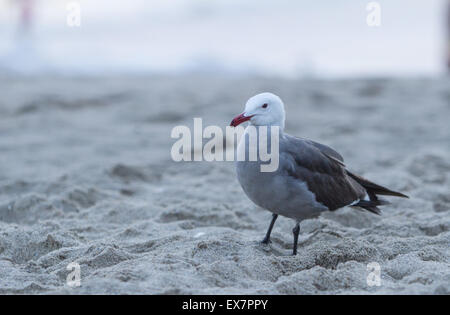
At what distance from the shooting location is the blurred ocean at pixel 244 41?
1324 centimetres

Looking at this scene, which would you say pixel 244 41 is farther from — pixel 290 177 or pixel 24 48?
pixel 290 177

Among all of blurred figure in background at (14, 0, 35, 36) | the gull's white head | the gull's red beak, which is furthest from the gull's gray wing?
blurred figure in background at (14, 0, 35, 36)

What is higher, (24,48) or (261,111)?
(24,48)

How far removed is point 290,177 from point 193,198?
1.47 metres

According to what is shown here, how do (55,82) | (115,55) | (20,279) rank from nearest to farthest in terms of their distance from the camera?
(20,279) < (55,82) < (115,55)

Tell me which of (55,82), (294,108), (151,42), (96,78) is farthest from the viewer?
(151,42)

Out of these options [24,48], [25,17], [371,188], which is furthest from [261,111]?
[25,17]

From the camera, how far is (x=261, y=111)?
3.60 metres

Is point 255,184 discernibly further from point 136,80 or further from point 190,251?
point 136,80

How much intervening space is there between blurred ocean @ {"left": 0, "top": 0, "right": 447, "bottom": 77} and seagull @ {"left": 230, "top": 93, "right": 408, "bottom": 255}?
8815 millimetres

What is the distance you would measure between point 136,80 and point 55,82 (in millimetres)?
1239

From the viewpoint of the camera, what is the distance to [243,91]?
866 centimetres

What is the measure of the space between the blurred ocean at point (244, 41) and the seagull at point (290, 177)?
8.82 m
